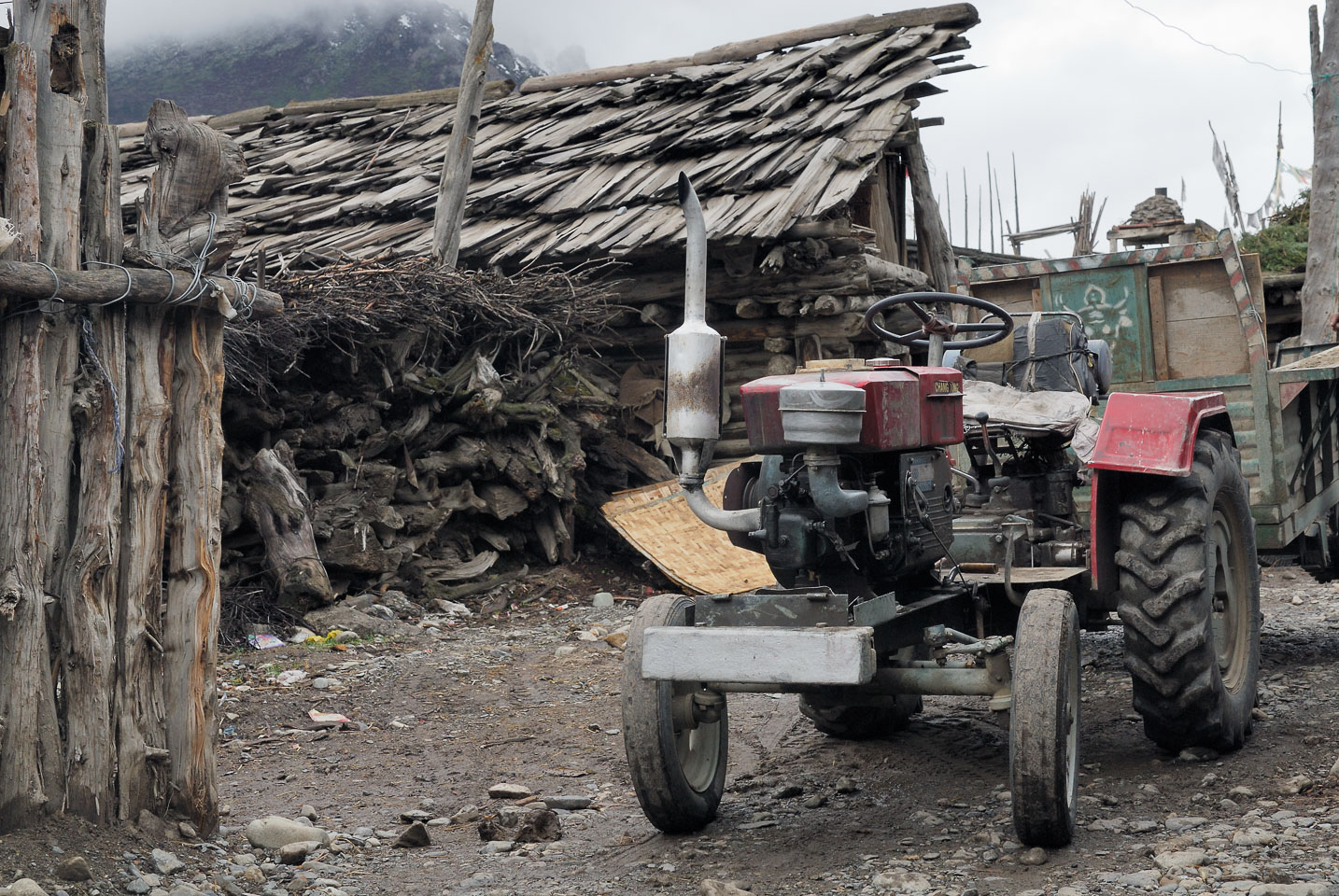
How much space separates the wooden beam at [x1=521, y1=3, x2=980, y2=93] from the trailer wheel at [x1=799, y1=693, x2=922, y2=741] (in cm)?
966

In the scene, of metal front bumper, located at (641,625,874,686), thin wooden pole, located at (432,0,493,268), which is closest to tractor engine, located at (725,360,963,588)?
metal front bumper, located at (641,625,874,686)

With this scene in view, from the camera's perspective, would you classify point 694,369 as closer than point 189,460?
Yes

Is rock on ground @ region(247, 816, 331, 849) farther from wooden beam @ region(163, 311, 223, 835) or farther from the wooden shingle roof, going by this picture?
the wooden shingle roof

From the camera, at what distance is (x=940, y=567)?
4973 millimetres

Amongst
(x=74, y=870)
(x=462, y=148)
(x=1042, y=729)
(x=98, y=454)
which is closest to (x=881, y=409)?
(x=1042, y=729)

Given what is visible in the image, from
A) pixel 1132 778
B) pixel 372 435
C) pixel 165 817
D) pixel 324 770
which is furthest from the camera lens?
pixel 372 435

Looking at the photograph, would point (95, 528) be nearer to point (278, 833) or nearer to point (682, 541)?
point (278, 833)

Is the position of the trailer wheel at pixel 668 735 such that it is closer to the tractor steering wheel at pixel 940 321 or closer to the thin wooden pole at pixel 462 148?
the tractor steering wheel at pixel 940 321

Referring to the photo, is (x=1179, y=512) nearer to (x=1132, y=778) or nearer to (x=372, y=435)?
(x=1132, y=778)

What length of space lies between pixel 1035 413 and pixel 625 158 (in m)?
8.03

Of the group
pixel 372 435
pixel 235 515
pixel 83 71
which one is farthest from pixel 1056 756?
pixel 372 435

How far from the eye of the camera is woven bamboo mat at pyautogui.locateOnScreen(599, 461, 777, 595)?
9.70 m

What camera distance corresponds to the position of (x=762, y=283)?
11.2 m

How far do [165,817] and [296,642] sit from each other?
3.84 metres
